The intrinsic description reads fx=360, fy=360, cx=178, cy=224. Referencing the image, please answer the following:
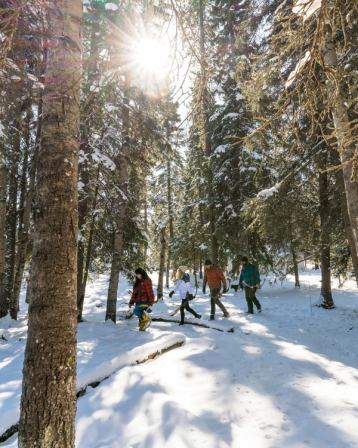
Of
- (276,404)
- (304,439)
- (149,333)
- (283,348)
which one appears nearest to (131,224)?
(149,333)

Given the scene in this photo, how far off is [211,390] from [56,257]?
389cm

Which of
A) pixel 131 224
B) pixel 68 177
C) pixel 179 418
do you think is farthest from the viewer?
pixel 131 224

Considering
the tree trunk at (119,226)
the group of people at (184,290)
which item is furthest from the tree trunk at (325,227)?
the tree trunk at (119,226)

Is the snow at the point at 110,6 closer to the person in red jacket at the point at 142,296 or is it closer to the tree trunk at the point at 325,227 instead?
the tree trunk at the point at 325,227

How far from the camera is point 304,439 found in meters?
4.14

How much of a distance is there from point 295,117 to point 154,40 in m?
1.84

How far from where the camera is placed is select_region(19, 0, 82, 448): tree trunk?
2.83 m

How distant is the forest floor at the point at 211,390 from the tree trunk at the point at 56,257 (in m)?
1.60

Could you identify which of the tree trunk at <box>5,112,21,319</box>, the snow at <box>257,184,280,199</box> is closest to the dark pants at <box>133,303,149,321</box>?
the snow at <box>257,184,280,199</box>

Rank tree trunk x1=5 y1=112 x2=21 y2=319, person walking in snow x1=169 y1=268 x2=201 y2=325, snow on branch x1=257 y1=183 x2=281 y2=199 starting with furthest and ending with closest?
1. tree trunk x1=5 y1=112 x2=21 y2=319
2. person walking in snow x1=169 y1=268 x2=201 y2=325
3. snow on branch x1=257 y1=183 x2=281 y2=199

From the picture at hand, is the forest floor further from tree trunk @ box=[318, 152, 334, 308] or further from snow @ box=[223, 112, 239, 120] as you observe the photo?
snow @ box=[223, 112, 239, 120]

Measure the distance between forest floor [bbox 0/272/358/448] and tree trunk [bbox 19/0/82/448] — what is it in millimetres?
1601

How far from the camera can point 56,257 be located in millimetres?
2965

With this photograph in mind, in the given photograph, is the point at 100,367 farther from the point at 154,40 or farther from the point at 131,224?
the point at 131,224
